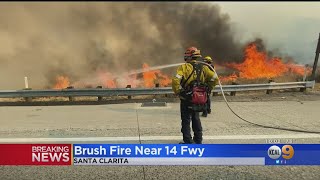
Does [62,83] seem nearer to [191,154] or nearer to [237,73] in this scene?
[237,73]

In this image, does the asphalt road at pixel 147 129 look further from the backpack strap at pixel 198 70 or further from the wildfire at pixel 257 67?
the backpack strap at pixel 198 70

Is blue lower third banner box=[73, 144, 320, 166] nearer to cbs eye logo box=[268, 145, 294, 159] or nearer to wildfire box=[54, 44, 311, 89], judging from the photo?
cbs eye logo box=[268, 145, 294, 159]

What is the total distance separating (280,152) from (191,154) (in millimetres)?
851

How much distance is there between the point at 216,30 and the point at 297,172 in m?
1.86

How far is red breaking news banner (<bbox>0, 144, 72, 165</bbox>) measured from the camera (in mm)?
3371

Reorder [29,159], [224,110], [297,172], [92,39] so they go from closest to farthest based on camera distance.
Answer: [92,39], [29,159], [297,172], [224,110]

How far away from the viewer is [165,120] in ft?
22.5

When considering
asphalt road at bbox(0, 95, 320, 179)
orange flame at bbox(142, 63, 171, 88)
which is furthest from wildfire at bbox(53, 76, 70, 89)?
orange flame at bbox(142, 63, 171, 88)

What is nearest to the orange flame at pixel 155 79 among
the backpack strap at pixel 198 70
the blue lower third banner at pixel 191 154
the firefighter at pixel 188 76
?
the firefighter at pixel 188 76

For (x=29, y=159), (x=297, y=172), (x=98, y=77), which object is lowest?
(x=297, y=172)

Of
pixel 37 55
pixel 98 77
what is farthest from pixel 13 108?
pixel 37 55

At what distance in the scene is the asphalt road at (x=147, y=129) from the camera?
3.95m

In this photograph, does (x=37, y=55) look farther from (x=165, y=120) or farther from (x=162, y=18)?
(x=165, y=120)

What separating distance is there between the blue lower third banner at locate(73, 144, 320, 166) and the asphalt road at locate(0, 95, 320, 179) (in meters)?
0.51
